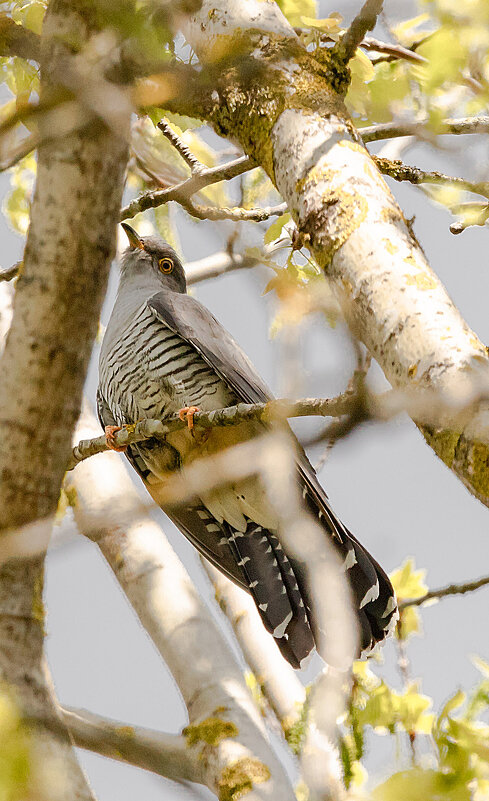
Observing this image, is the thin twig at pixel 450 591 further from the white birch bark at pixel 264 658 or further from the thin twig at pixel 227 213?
the thin twig at pixel 227 213

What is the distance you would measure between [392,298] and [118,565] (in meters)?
2.24

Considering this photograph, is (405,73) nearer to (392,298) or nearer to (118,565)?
(392,298)

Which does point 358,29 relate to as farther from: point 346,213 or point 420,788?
point 420,788

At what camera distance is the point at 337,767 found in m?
2.59

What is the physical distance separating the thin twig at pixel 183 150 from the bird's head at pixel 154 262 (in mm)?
1117

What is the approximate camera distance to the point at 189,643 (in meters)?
3.09

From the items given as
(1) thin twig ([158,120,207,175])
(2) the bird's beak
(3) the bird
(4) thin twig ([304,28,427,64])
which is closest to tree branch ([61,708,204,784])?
(3) the bird

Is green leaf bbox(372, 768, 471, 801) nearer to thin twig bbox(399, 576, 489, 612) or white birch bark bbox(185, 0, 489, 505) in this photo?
white birch bark bbox(185, 0, 489, 505)

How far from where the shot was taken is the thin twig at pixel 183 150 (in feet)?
9.53

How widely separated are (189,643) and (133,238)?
2.32 meters

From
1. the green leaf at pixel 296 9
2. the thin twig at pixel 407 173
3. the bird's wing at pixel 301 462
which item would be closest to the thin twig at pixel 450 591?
the bird's wing at pixel 301 462

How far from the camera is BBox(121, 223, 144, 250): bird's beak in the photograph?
14.7 ft

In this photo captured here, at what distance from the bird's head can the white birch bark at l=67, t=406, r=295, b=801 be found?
92 centimetres

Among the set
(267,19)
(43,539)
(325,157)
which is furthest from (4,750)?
(267,19)
